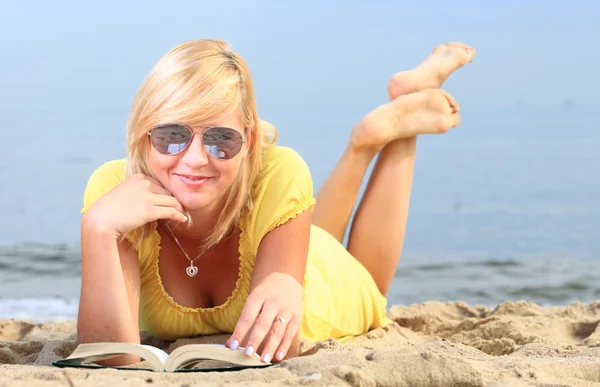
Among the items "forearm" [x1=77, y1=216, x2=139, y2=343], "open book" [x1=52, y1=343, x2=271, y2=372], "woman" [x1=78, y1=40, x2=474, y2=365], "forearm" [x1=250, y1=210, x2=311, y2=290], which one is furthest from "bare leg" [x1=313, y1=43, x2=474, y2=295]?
"open book" [x1=52, y1=343, x2=271, y2=372]

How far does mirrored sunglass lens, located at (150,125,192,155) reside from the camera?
308 centimetres

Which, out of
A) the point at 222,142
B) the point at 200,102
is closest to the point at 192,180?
the point at 222,142

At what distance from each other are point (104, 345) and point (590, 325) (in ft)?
9.91

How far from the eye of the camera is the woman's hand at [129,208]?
3094 millimetres

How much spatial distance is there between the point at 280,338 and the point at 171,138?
877 mm

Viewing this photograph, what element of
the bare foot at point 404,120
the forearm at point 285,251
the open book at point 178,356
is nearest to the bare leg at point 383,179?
the bare foot at point 404,120

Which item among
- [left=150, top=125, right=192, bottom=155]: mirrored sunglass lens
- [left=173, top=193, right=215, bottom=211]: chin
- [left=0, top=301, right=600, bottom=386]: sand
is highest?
[left=150, top=125, right=192, bottom=155]: mirrored sunglass lens

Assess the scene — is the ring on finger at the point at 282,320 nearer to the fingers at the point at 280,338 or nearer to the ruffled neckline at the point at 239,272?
the fingers at the point at 280,338

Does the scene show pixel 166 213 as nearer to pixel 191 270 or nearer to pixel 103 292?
pixel 103 292

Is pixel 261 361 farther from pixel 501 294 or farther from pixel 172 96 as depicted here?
pixel 501 294

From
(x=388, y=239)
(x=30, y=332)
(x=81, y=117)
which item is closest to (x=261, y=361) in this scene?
(x=388, y=239)

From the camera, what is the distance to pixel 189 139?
122 inches

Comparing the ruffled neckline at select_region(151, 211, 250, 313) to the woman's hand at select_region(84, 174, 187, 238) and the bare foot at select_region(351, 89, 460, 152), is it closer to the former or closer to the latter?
the woman's hand at select_region(84, 174, 187, 238)

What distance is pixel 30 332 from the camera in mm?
4859
